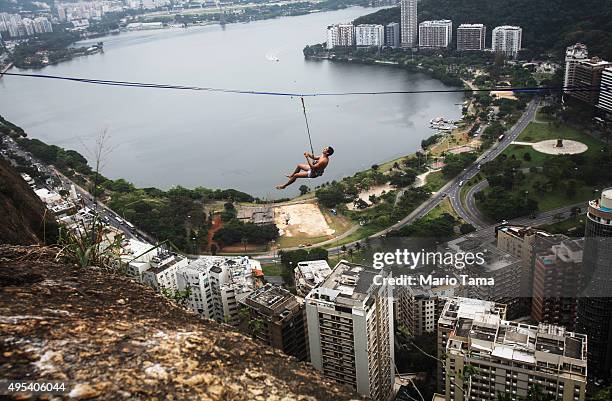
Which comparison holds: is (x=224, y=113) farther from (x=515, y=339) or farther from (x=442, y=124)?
(x=515, y=339)

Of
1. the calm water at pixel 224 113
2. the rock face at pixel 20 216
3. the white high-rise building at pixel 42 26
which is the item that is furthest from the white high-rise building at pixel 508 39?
the white high-rise building at pixel 42 26

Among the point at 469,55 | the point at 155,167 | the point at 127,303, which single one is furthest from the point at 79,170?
the point at 469,55

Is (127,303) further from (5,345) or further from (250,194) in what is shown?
(250,194)

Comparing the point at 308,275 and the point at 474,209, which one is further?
the point at 474,209

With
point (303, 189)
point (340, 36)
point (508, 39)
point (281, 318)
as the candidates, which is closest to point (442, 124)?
point (303, 189)

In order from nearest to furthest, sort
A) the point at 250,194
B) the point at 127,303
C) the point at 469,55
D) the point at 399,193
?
the point at 127,303
the point at 399,193
the point at 250,194
the point at 469,55

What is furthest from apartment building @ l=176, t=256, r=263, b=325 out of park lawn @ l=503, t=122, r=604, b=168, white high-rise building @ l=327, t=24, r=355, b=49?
white high-rise building @ l=327, t=24, r=355, b=49

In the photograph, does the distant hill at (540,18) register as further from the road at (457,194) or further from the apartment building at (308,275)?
the apartment building at (308,275)
